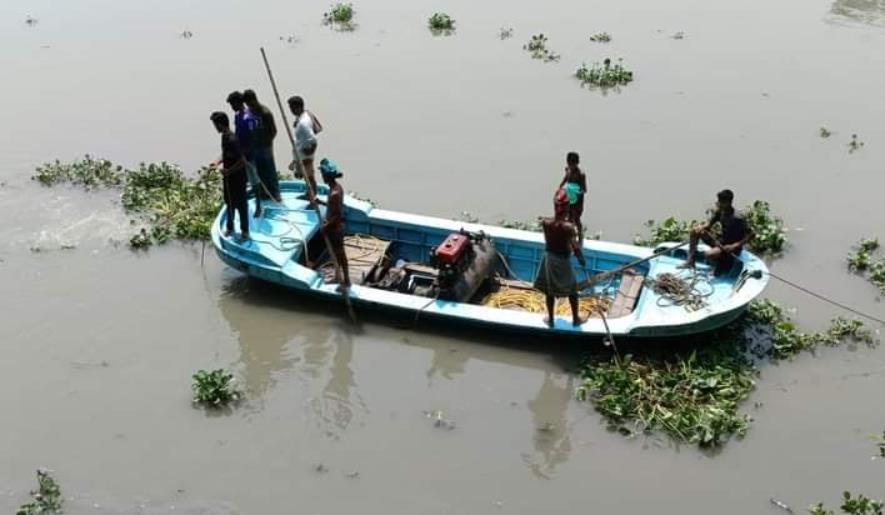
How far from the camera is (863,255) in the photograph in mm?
9539

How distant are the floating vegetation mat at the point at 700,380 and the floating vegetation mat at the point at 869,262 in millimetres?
971

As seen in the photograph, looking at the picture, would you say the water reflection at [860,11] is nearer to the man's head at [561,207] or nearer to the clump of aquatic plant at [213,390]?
the man's head at [561,207]

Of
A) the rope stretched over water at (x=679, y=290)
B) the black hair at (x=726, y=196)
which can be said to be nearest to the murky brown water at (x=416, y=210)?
the rope stretched over water at (x=679, y=290)

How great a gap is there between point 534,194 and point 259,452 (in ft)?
16.2

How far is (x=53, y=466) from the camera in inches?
298

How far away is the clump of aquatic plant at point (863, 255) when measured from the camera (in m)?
9.48

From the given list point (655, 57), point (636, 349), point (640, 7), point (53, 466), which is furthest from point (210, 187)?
point (640, 7)

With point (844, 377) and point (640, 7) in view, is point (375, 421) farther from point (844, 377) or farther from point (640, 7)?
point (640, 7)

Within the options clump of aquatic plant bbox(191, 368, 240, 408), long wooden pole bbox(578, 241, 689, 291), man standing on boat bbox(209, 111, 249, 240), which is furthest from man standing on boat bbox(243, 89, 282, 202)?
long wooden pole bbox(578, 241, 689, 291)

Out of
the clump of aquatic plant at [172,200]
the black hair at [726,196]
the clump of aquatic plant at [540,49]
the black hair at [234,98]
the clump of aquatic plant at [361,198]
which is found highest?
the black hair at [726,196]

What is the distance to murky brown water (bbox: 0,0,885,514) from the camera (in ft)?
24.1

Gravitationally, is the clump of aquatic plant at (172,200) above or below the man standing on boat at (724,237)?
below

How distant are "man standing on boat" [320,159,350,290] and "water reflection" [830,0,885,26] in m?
11.1

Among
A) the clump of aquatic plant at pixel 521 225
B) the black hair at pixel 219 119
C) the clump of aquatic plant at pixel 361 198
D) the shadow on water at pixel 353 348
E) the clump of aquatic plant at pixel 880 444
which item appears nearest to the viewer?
the clump of aquatic plant at pixel 880 444
